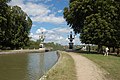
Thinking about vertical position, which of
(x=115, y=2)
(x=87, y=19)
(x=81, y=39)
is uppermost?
(x=115, y=2)

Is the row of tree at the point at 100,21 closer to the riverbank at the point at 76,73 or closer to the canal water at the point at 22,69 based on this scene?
the canal water at the point at 22,69

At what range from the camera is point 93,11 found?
48000 millimetres

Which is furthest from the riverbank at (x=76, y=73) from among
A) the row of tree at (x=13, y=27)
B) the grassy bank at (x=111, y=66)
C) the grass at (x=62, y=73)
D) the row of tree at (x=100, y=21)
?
the row of tree at (x=13, y=27)

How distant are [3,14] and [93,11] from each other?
21.6 meters

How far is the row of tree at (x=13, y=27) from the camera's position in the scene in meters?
60.5

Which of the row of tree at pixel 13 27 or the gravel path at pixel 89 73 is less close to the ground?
the row of tree at pixel 13 27

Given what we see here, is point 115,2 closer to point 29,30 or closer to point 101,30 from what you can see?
point 101,30

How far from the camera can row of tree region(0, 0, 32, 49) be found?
60503 mm

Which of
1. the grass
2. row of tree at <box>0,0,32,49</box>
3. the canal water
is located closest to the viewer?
the grass

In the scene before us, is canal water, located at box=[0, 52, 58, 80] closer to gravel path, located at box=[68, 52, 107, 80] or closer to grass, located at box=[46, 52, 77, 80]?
grass, located at box=[46, 52, 77, 80]

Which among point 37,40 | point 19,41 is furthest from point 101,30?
point 37,40

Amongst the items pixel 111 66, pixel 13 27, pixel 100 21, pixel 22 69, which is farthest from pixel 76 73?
pixel 13 27

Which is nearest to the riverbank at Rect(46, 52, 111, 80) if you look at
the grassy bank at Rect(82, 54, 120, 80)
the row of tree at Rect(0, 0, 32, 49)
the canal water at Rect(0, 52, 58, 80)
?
the grassy bank at Rect(82, 54, 120, 80)

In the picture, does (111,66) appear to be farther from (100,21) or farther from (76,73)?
(100,21)
